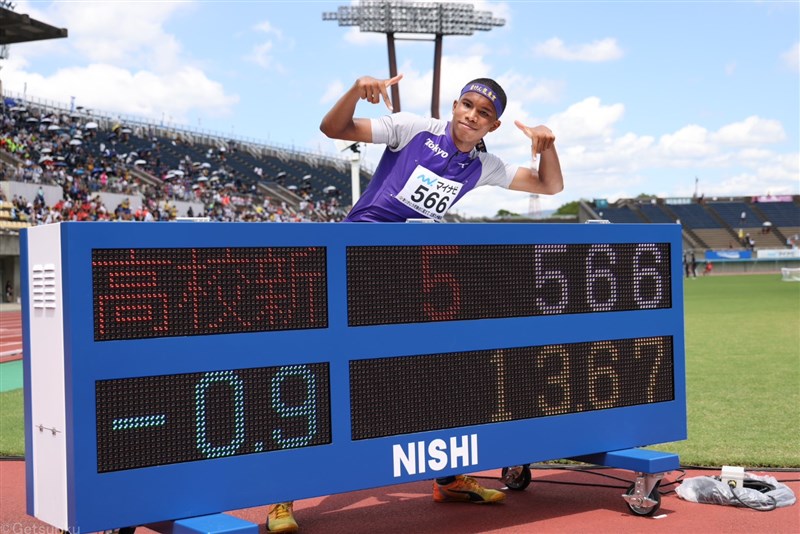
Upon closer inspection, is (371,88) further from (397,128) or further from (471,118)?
(471,118)

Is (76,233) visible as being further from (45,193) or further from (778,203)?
(778,203)

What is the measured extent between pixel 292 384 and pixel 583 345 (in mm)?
1830

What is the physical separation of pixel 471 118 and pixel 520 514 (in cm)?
235

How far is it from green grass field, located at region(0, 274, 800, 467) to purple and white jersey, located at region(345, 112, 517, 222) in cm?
196

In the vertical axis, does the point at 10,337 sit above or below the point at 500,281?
below

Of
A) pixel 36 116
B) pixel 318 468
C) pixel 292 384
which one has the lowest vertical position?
pixel 318 468

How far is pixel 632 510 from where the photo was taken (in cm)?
534

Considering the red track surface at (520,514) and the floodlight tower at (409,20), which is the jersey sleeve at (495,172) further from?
the floodlight tower at (409,20)

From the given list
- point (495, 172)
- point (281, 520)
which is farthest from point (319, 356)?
point (495, 172)

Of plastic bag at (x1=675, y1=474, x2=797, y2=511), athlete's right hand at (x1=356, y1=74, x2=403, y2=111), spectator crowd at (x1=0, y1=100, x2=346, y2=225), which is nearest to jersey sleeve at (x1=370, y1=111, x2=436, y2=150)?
athlete's right hand at (x1=356, y1=74, x2=403, y2=111)

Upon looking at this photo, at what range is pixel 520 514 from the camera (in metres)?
5.39

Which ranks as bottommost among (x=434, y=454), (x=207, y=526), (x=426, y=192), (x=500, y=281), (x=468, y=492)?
(x=468, y=492)

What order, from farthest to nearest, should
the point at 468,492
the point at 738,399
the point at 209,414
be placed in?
the point at 738,399 → the point at 468,492 → the point at 209,414

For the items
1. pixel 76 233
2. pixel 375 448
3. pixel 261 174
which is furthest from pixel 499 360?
pixel 261 174
